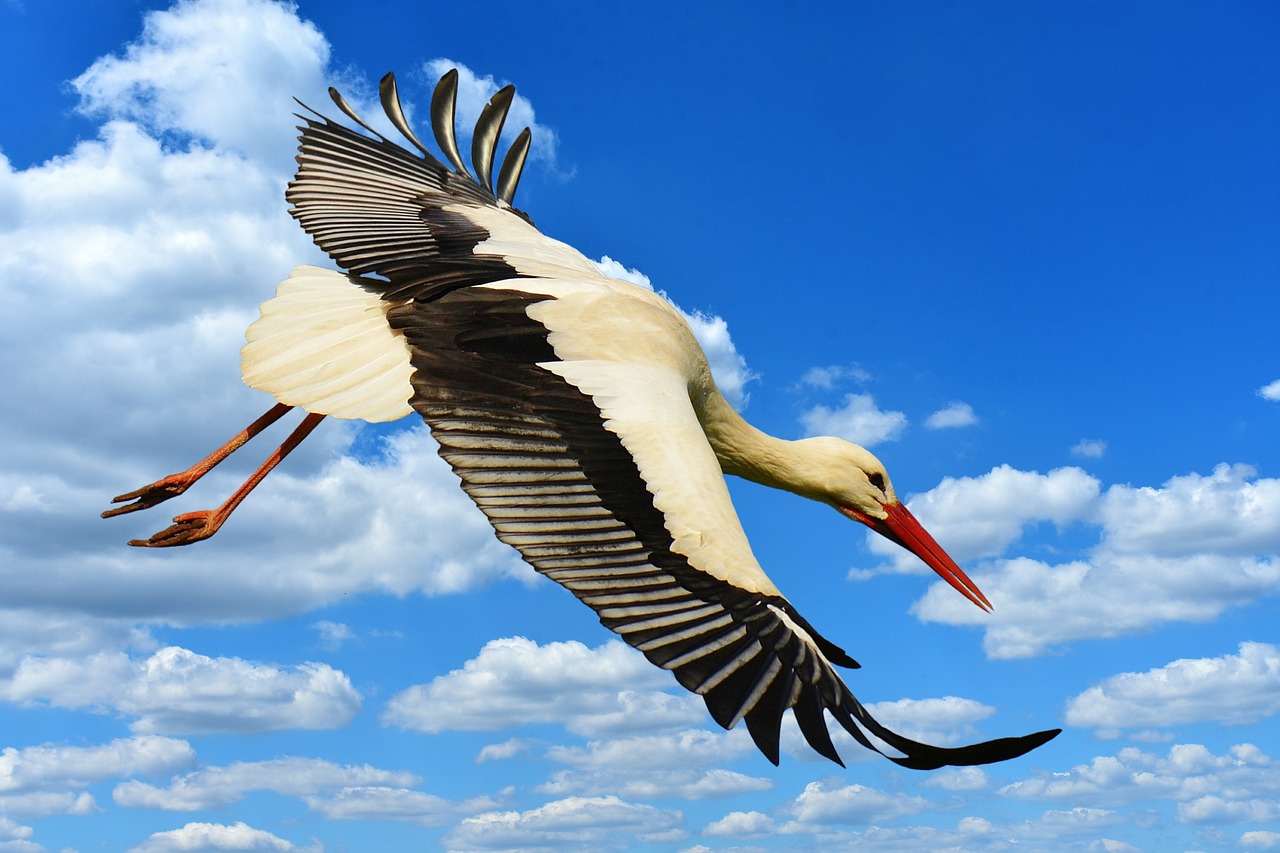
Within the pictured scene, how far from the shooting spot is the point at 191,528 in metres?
4.64

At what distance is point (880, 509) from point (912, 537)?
8.5 inches

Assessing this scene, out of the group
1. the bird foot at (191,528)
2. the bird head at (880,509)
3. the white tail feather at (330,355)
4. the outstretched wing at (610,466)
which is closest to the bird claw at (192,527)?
the bird foot at (191,528)

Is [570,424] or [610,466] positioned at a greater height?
[570,424]

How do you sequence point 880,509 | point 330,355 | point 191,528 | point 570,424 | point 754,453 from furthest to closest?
point 880,509
point 754,453
point 191,528
point 330,355
point 570,424

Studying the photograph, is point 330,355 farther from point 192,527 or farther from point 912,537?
point 912,537

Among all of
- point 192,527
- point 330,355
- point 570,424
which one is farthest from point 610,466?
point 192,527

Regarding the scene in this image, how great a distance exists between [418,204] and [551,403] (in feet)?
8.96

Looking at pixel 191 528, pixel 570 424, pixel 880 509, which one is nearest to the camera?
pixel 570 424

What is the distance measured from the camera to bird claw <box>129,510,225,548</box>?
460 cm

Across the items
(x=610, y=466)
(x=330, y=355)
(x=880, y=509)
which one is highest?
(x=330, y=355)

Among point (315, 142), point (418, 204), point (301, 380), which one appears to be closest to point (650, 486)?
point (301, 380)

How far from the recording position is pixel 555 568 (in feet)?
10.2

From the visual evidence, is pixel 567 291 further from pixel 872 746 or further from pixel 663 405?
pixel 872 746

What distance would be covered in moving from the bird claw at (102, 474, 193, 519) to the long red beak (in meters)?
2.79
